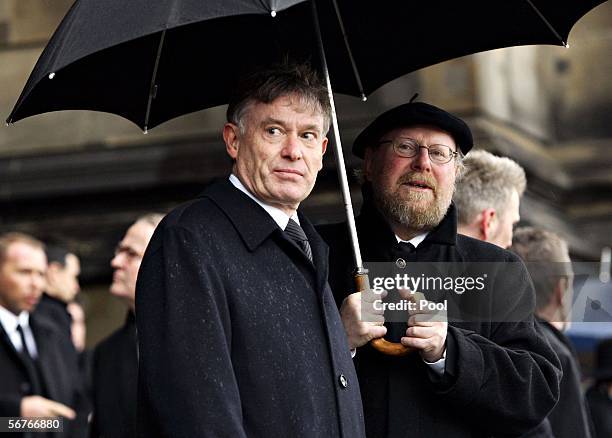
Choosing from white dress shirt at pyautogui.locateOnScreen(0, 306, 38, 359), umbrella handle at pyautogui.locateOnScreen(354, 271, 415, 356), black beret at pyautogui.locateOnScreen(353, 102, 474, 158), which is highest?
black beret at pyautogui.locateOnScreen(353, 102, 474, 158)

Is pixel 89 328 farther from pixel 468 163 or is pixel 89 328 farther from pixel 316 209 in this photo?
pixel 468 163

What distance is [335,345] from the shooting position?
483 cm

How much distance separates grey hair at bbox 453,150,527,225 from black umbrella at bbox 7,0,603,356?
85cm

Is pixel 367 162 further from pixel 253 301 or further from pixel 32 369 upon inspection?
pixel 32 369

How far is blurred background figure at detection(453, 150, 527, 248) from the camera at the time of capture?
21.7 ft

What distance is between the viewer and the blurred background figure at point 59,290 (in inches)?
366

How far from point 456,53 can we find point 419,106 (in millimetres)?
407

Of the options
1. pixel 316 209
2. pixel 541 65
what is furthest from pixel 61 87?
pixel 541 65

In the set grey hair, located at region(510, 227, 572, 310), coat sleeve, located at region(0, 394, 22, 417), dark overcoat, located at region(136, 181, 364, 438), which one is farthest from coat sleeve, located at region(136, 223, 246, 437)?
grey hair, located at region(510, 227, 572, 310)

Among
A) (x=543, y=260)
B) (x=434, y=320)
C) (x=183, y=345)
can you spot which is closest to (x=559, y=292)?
(x=543, y=260)

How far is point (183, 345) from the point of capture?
4.47 metres

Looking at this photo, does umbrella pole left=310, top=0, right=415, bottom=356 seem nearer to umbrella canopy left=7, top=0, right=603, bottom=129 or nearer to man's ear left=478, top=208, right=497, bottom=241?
umbrella canopy left=7, top=0, right=603, bottom=129

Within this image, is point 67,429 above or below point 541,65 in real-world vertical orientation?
below

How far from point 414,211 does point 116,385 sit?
8.26ft
